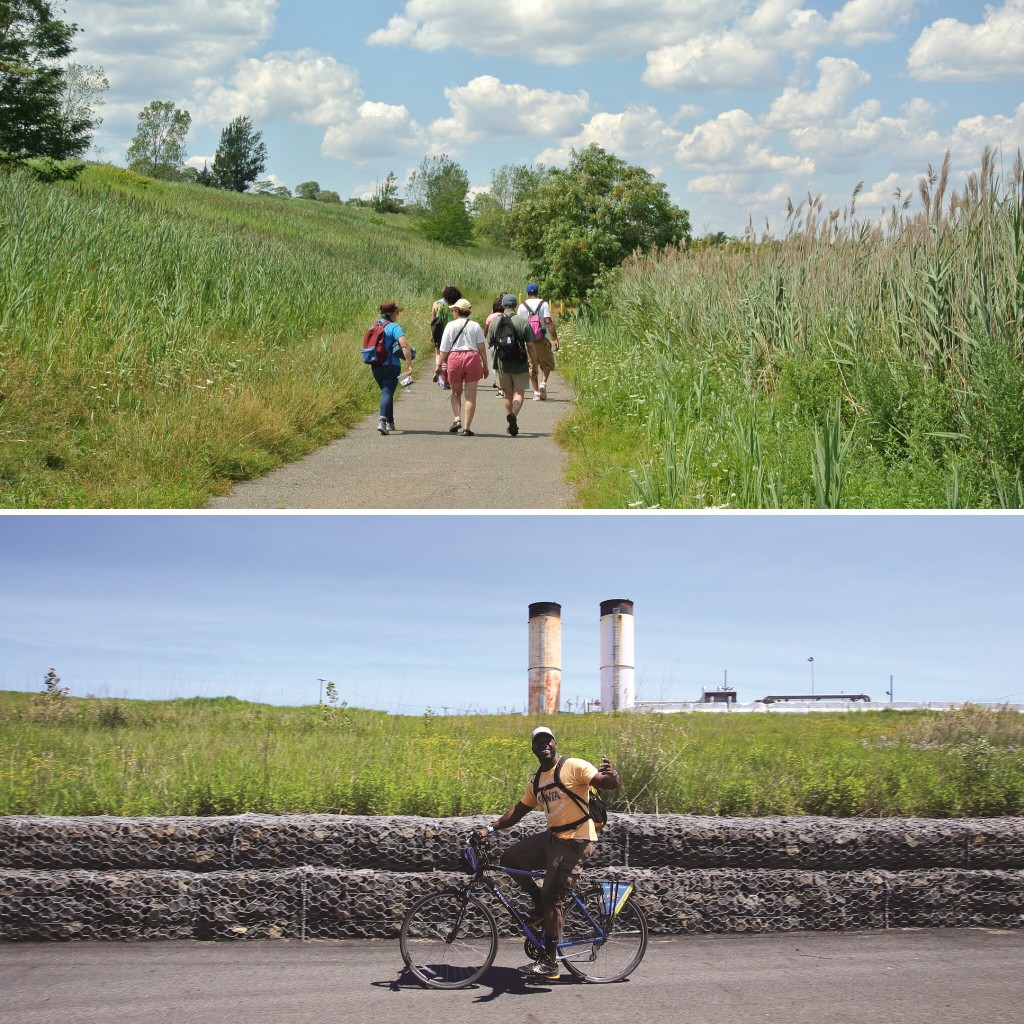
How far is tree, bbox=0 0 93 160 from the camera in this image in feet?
133

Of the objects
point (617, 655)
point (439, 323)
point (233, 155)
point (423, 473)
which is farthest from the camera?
point (233, 155)

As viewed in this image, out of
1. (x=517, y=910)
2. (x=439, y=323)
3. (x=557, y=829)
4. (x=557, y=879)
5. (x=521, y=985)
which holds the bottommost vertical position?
(x=521, y=985)

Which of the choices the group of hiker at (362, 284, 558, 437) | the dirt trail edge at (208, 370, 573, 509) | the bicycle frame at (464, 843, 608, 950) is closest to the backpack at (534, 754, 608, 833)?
the bicycle frame at (464, 843, 608, 950)

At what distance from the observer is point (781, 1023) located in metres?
5.96

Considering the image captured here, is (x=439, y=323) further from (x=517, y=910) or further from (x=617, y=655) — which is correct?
(x=517, y=910)

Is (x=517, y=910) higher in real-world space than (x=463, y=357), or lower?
lower

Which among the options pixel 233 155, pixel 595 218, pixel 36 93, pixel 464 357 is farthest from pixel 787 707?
pixel 233 155

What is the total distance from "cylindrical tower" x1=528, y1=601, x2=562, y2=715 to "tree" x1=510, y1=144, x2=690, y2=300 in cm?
1891

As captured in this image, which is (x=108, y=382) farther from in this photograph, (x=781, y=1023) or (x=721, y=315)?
(x=781, y=1023)

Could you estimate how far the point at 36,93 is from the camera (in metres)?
41.2

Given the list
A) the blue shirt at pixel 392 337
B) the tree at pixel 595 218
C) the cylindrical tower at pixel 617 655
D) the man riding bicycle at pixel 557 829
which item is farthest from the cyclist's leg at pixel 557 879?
the tree at pixel 595 218

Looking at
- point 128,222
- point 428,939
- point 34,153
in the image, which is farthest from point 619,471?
point 34,153

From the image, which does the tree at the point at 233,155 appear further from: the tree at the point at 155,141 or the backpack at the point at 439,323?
the backpack at the point at 439,323

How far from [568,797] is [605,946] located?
45.4 inches
